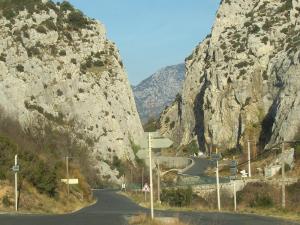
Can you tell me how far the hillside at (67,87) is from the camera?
82812mm

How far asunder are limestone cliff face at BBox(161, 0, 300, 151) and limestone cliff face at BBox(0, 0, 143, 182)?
63.3 ft

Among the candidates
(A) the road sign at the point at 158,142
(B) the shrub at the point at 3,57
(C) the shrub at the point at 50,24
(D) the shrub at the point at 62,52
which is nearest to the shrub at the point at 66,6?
(C) the shrub at the point at 50,24

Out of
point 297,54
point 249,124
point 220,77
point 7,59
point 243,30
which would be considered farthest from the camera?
point 243,30

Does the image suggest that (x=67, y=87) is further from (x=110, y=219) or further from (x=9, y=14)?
(x=110, y=219)

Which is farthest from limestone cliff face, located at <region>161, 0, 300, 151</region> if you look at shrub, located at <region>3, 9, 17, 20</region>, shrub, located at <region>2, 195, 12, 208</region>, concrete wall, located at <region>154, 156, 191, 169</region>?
shrub, located at <region>2, 195, 12, 208</region>

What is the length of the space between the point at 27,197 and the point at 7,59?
154ft

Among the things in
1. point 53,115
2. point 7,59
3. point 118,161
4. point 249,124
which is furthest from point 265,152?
point 7,59

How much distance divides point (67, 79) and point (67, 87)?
4.52 ft

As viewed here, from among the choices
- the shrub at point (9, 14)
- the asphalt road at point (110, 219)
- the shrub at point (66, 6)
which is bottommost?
the asphalt road at point (110, 219)

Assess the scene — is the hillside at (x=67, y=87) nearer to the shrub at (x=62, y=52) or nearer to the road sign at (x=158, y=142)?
the shrub at (x=62, y=52)

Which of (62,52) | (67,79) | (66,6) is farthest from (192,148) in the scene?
(67,79)

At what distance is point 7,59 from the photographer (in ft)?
282

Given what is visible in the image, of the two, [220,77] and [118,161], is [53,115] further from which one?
[220,77]

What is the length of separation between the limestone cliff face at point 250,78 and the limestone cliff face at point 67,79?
19.3 meters
